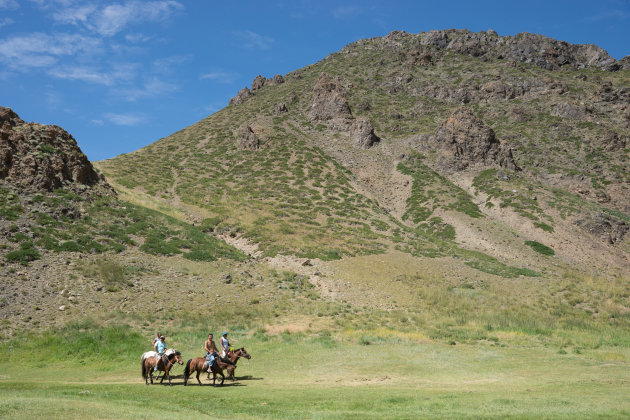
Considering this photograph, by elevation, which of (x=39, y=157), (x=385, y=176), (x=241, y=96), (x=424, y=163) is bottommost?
(x=39, y=157)

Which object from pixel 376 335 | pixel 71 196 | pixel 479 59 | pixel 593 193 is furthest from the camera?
pixel 479 59

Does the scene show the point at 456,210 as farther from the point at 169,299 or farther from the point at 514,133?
the point at 169,299

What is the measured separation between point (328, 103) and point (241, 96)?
A: 3935cm

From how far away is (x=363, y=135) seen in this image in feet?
317

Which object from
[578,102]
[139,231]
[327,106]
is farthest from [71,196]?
[578,102]

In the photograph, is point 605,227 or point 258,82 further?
point 258,82

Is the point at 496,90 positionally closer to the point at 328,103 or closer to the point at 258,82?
the point at 328,103

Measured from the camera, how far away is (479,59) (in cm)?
14212

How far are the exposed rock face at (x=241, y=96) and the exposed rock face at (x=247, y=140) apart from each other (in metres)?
40.1

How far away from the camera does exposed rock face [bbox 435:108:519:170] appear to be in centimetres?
8631

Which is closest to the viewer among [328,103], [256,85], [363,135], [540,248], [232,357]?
[232,357]

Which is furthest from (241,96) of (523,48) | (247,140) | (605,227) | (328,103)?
(605,227)

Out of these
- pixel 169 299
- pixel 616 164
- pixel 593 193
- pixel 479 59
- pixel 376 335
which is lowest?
pixel 376 335

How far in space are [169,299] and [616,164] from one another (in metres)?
92.8
